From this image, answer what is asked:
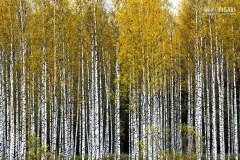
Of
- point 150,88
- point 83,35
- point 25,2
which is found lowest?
point 150,88

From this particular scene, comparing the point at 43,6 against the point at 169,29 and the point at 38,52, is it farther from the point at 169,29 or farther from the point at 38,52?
the point at 169,29

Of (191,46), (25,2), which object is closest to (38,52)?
(25,2)

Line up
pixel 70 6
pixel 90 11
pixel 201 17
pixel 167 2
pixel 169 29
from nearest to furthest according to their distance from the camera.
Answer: pixel 201 17, pixel 90 11, pixel 70 6, pixel 167 2, pixel 169 29

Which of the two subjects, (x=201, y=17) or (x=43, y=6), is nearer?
(x=201, y=17)

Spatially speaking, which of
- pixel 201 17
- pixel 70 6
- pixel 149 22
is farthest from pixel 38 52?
pixel 201 17

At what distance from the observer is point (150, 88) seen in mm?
16688

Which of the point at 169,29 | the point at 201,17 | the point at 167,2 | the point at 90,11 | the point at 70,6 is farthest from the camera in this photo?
the point at 169,29

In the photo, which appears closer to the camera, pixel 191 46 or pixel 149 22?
pixel 149 22

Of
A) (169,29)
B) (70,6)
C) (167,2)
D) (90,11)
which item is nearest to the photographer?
(90,11)

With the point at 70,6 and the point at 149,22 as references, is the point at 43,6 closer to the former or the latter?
the point at 70,6

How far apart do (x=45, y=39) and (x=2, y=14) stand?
11.2 feet

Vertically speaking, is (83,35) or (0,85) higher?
(83,35)

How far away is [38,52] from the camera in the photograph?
17.2m

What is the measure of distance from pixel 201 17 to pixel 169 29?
7830 mm
